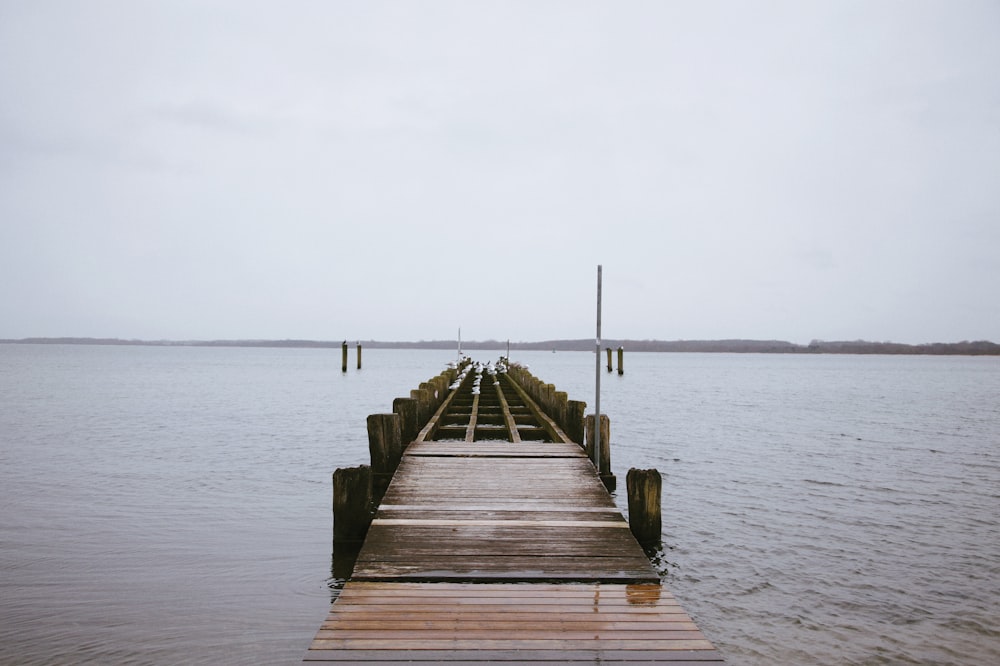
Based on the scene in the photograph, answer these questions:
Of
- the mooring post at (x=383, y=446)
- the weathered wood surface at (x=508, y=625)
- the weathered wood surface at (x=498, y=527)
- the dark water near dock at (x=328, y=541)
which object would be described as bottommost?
the dark water near dock at (x=328, y=541)

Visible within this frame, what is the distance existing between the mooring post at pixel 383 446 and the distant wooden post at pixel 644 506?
3789 millimetres

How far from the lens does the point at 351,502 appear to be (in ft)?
26.4

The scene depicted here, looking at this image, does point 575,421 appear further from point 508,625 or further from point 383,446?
point 508,625

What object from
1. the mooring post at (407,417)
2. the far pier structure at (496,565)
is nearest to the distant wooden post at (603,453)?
the far pier structure at (496,565)

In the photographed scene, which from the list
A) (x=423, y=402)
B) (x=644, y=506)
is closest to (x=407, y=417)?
(x=423, y=402)

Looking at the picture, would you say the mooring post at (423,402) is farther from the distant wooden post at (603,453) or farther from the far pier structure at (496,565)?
the distant wooden post at (603,453)

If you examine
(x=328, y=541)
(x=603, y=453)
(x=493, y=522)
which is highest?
(x=603, y=453)

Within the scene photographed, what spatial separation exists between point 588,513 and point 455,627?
10.6 ft

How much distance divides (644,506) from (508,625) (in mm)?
3161

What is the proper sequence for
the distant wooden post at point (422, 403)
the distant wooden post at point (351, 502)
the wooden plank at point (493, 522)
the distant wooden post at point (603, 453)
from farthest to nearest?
the distant wooden post at point (422, 403)
the distant wooden post at point (603, 453)
the distant wooden post at point (351, 502)
the wooden plank at point (493, 522)

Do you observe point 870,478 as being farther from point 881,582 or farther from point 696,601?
point 696,601

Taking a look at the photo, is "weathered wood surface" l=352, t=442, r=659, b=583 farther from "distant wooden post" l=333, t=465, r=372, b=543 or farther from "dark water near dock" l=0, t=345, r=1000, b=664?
"dark water near dock" l=0, t=345, r=1000, b=664

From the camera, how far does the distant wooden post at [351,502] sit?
8.00 metres

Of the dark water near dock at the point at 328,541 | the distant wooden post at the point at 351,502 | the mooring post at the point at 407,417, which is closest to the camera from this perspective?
the dark water near dock at the point at 328,541
